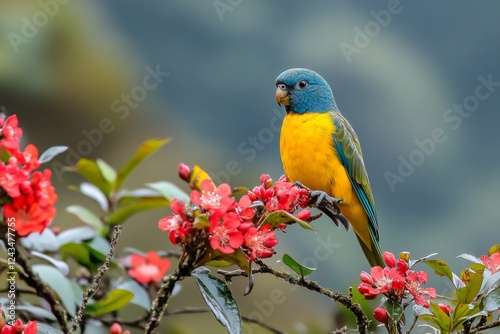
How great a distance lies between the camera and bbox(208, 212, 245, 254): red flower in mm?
666

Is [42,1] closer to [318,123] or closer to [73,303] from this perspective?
[318,123]

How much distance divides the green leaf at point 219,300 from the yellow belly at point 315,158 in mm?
721

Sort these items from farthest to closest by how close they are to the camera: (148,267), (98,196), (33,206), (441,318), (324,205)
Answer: (98,196)
(148,267)
(324,205)
(33,206)
(441,318)

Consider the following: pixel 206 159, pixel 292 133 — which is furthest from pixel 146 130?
pixel 292 133

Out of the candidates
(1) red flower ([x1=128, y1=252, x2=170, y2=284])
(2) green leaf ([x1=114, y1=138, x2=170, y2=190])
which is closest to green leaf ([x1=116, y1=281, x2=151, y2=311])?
(1) red flower ([x1=128, y1=252, x2=170, y2=284])

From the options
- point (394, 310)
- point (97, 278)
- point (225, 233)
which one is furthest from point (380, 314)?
point (97, 278)

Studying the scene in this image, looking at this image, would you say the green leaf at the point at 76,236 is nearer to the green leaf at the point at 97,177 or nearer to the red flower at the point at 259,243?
the green leaf at the point at 97,177

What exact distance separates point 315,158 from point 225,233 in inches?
30.2

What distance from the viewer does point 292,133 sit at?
1.44 metres

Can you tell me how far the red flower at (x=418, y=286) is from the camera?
76 cm

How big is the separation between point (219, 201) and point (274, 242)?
8 centimetres

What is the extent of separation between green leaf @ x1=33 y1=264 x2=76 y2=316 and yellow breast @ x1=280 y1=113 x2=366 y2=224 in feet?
1.88

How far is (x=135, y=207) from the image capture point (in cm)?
133

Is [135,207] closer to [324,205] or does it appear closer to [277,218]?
[324,205]
